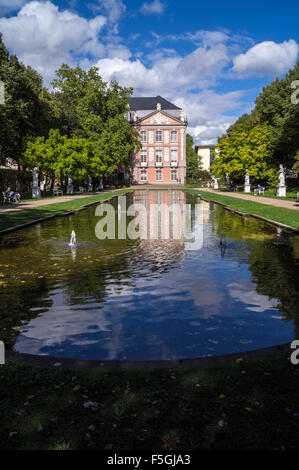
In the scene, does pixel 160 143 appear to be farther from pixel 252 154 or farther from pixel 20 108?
pixel 20 108

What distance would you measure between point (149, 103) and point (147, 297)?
9273cm

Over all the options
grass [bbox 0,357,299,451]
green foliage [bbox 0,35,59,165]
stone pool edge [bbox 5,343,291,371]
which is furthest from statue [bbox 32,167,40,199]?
grass [bbox 0,357,299,451]

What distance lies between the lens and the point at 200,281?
858 centimetres

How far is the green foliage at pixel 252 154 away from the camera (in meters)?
49.3

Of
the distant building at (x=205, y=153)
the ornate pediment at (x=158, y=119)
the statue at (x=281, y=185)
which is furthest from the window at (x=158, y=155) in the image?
the statue at (x=281, y=185)

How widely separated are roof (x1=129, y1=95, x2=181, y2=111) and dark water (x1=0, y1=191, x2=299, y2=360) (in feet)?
278

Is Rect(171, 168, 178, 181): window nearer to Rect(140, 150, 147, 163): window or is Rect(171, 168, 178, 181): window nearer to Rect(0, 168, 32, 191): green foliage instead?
Rect(140, 150, 147, 163): window

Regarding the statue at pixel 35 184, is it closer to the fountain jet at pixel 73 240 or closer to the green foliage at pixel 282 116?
the green foliage at pixel 282 116

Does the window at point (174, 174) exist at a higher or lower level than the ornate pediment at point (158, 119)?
lower

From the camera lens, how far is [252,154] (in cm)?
4972

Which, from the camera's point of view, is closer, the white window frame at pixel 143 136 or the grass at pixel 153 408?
the grass at pixel 153 408

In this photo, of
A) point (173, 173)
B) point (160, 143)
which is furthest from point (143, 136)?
point (173, 173)

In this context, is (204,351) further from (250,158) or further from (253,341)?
(250,158)

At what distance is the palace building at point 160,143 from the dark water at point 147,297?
77.7m
